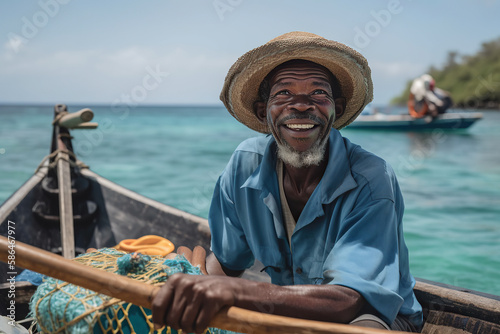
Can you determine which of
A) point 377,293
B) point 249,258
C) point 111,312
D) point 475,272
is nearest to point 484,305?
point 377,293

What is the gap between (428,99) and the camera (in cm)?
2000

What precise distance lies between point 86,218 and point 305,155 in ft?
9.03

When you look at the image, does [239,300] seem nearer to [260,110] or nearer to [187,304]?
[187,304]

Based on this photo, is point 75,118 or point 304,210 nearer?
point 304,210

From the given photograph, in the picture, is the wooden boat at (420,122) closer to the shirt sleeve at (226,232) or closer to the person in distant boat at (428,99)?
the person in distant boat at (428,99)

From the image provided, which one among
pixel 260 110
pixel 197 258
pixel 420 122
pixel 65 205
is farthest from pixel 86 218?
pixel 420 122

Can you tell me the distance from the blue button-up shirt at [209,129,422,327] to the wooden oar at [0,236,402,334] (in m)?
0.24

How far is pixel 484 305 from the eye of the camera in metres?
2.01

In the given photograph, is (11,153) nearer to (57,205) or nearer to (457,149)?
(57,205)

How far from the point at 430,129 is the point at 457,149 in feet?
6.43

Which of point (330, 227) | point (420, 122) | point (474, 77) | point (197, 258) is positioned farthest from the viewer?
point (474, 77)

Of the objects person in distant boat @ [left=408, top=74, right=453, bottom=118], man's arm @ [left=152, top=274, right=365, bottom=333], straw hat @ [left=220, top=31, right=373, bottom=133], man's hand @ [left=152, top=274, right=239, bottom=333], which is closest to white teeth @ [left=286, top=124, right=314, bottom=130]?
straw hat @ [left=220, top=31, right=373, bottom=133]

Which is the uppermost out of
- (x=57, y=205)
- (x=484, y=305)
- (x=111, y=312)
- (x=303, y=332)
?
(x=303, y=332)

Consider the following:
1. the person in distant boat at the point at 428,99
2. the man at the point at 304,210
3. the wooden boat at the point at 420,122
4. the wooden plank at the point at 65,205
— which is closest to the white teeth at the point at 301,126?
the man at the point at 304,210
